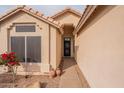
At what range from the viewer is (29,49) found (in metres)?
10.1

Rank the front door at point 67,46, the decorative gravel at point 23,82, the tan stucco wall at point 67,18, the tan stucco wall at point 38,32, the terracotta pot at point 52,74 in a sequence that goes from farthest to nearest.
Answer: the front door at point 67,46, the tan stucco wall at point 67,18, the tan stucco wall at point 38,32, the terracotta pot at point 52,74, the decorative gravel at point 23,82

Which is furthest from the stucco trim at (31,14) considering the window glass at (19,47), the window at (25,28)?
the window glass at (19,47)

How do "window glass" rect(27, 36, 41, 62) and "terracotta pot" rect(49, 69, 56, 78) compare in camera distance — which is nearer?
"terracotta pot" rect(49, 69, 56, 78)

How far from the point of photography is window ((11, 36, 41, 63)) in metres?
10.1

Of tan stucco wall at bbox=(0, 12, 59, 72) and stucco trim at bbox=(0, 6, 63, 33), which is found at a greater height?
stucco trim at bbox=(0, 6, 63, 33)

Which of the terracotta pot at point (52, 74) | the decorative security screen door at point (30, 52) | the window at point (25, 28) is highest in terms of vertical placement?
the window at point (25, 28)

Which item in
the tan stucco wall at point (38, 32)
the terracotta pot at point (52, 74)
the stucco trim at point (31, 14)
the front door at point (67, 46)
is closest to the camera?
the terracotta pot at point (52, 74)

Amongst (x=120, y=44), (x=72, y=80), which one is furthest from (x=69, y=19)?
(x=120, y=44)

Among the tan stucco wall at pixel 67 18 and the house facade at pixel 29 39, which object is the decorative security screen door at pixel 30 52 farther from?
the tan stucco wall at pixel 67 18

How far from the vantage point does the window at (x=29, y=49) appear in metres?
10.1

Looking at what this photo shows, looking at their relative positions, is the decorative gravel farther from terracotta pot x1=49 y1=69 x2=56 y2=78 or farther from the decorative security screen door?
the decorative security screen door

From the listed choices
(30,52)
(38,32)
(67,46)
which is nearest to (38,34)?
(38,32)

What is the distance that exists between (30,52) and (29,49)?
0.62ft

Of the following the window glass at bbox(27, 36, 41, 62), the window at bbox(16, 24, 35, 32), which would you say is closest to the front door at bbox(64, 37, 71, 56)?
the window glass at bbox(27, 36, 41, 62)
